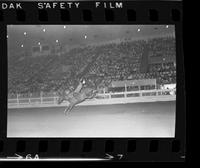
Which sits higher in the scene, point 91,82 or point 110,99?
point 91,82

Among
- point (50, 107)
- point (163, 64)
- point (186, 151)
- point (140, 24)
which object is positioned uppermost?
point (140, 24)

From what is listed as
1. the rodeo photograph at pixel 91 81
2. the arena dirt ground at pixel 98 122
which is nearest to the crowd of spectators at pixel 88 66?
the rodeo photograph at pixel 91 81

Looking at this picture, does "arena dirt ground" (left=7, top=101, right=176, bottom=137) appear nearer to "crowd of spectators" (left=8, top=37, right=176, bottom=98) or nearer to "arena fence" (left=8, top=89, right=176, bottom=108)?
"arena fence" (left=8, top=89, right=176, bottom=108)

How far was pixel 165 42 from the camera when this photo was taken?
5258 mm

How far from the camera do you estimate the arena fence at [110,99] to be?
5.19m

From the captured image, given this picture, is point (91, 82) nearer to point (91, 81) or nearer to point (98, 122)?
point (91, 81)

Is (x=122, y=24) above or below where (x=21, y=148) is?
above

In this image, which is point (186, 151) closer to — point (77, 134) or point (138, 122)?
point (138, 122)

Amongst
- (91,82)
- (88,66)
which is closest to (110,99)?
(91,82)

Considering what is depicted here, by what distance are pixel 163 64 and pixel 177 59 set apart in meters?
0.12

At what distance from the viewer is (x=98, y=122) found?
521 cm

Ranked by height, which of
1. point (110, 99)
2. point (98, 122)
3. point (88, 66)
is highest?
point (88, 66)

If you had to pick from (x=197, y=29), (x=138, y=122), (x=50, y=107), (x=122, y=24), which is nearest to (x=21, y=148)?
(x=50, y=107)

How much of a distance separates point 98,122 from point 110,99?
20 cm
